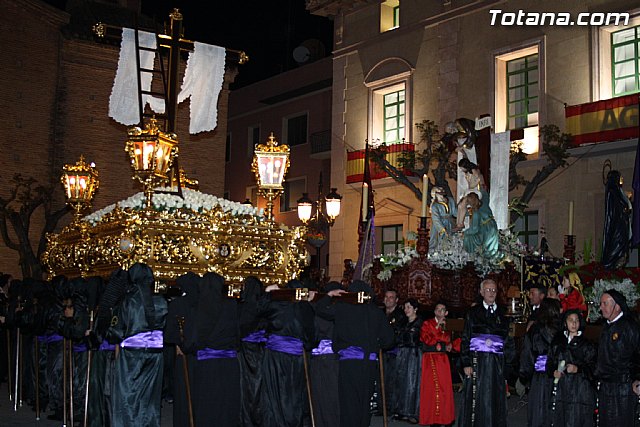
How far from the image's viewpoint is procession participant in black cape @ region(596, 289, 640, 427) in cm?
816

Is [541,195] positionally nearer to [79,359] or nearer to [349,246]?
[349,246]

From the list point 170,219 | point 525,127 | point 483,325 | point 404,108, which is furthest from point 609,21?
point 170,219

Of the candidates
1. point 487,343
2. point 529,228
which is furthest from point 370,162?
point 487,343

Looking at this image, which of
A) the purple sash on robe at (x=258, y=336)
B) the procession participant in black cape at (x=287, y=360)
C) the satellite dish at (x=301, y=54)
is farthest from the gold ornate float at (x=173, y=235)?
the satellite dish at (x=301, y=54)

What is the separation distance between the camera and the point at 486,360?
31.2ft

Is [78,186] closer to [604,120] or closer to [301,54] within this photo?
[604,120]

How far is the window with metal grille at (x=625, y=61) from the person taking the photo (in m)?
18.9

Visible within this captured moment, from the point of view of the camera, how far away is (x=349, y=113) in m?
25.9

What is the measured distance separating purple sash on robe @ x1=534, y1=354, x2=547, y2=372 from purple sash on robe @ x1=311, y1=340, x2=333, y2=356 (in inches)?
101

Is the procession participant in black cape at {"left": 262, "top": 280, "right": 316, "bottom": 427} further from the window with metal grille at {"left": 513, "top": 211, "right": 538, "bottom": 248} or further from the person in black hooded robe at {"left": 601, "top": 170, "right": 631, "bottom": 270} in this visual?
the window with metal grille at {"left": 513, "top": 211, "right": 538, "bottom": 248}

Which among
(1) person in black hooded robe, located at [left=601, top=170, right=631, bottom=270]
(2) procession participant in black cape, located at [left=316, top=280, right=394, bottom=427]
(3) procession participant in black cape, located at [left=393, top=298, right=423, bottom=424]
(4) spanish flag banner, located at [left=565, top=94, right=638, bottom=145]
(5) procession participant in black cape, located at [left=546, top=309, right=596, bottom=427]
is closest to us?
(5) procession participant in black cape, located at [left=546, top=309, right=596, bottom=427]

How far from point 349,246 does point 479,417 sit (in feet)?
51.4

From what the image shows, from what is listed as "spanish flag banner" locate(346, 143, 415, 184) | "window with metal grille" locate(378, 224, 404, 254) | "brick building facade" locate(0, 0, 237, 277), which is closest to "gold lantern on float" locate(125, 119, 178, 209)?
"spanish flag banner" locate(346, 143, 415, 184)

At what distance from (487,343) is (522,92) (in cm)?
1306
